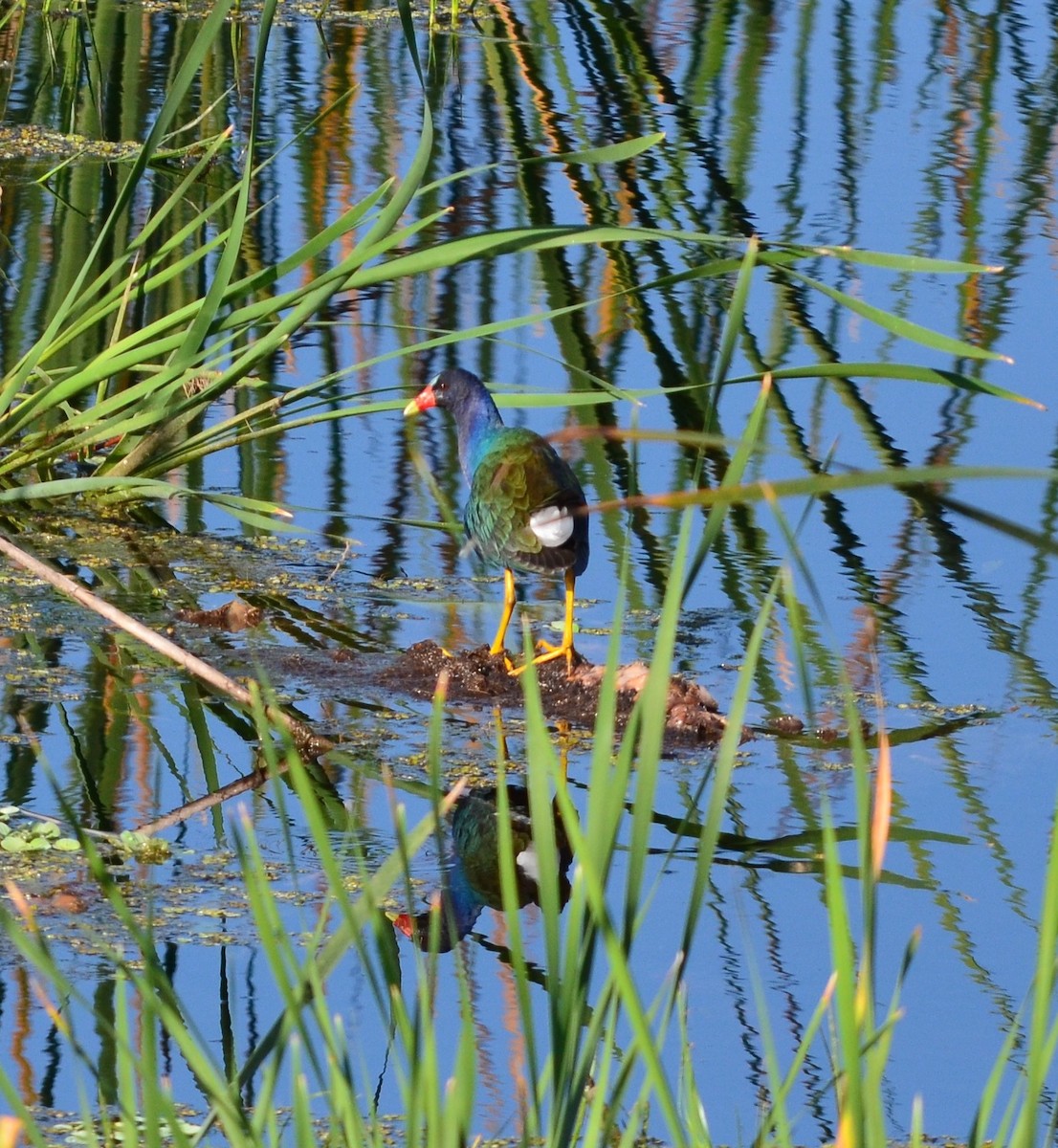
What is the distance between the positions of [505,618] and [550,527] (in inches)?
11.8

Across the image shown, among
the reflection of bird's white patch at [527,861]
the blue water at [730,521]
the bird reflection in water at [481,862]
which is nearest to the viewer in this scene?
the blue water at [730,521]

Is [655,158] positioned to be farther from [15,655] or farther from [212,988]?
[212,988]

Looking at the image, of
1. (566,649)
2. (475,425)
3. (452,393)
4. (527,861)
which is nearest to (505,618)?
(566,649)

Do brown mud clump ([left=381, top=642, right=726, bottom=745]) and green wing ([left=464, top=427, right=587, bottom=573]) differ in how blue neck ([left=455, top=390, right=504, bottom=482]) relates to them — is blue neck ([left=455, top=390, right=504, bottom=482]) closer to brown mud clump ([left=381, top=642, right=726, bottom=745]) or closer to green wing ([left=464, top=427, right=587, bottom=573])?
green wing ([left=464, top=427, right=587, bottom=573])

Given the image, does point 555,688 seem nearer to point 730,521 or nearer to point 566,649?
point 566,649

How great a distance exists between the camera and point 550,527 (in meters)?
4.03

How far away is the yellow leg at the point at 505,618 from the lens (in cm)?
418

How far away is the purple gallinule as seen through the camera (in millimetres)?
4098

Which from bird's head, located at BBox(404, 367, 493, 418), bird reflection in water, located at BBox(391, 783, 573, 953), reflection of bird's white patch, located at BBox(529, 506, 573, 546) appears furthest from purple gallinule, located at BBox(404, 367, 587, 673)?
bird reflection in water, located at BBox(391, 783, 573, 953)

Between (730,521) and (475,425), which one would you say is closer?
(475,425)

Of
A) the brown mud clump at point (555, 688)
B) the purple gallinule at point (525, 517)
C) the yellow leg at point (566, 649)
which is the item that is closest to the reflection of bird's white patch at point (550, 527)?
the purple gallinule at point (525, 517)

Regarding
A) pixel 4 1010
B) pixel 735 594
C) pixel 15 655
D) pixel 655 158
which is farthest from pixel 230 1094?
pixel 655 158

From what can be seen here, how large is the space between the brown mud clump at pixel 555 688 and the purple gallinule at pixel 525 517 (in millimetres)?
40

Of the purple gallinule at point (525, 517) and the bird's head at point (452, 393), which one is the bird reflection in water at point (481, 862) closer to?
the purple gallinule at point (525, 517)
